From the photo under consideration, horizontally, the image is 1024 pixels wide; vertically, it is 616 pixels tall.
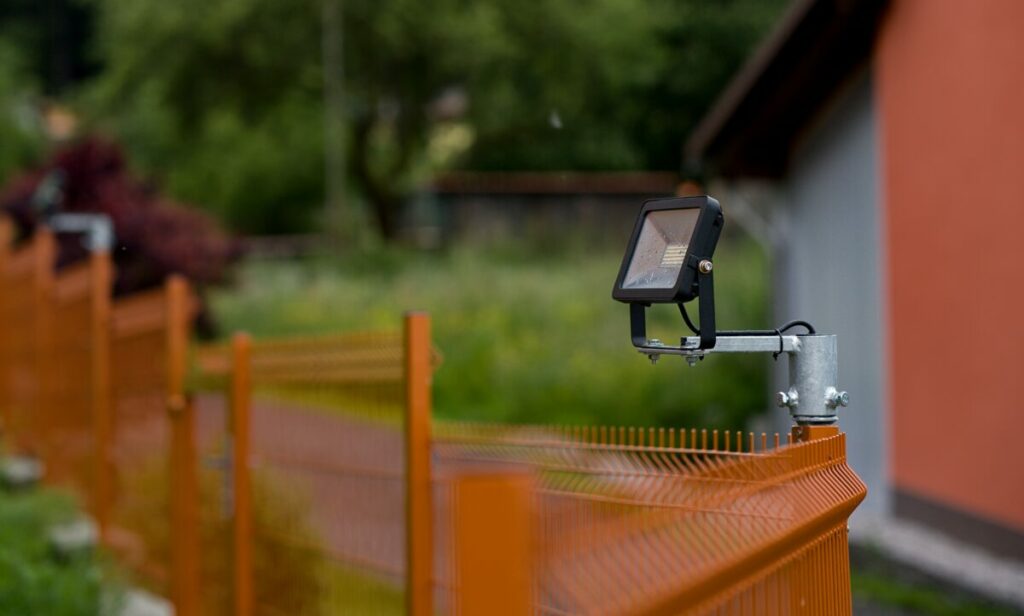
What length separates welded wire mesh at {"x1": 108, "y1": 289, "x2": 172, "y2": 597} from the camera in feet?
A: 22.9

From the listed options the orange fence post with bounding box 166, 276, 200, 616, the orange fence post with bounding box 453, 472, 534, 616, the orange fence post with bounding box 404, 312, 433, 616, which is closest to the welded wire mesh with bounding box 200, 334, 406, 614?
the orange fence post with bounding box 404, 312, 433, 616

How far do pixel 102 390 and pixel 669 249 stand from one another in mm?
6318

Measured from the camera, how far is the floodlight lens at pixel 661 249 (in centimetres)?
215

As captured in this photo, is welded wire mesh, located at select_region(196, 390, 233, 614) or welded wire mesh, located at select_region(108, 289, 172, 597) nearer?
welded wire mesh, located at select_region(196, 390, 233, 614)

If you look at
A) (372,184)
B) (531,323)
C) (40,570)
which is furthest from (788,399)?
(372,184)

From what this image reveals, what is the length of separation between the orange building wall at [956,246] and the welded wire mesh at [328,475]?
16.8 ft

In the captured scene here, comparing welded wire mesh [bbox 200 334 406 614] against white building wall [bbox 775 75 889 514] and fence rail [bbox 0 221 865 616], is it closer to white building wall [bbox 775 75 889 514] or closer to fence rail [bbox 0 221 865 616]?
fence rail [bbox 0 221 865 616]

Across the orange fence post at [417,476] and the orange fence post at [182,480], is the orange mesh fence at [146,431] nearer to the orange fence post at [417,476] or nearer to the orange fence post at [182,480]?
the orange fence post at [182,480]

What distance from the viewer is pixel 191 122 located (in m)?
34.0

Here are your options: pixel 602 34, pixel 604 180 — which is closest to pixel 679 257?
pixel 604 180

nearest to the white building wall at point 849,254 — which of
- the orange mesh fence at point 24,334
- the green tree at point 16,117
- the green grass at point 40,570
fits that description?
the green grass at point 40,570

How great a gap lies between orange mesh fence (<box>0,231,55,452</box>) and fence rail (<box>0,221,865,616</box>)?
84 mm

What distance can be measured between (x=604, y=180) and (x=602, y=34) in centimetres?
572

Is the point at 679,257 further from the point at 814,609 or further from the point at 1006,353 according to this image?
the point at 1006,353
